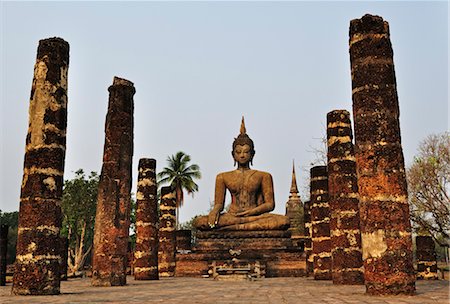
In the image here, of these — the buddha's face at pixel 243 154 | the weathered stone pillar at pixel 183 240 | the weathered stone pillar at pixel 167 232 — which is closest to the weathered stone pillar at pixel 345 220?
the buddha's face at pixel 243 154

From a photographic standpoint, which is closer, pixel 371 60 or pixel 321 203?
pixel 371 60

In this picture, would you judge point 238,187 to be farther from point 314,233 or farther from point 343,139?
point 343,139

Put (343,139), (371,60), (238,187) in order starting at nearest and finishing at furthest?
(371,60), (343,139), (238,187)

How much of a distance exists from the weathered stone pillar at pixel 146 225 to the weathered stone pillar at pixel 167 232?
185 inches

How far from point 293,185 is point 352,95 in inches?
1366

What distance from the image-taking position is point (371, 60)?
30.1 feet

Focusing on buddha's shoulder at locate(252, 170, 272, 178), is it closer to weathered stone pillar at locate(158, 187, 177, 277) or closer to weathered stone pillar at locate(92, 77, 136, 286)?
weathered stone pillar at locate(158, 187, 177, 277)

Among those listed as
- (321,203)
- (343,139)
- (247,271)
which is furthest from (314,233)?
(343,139)

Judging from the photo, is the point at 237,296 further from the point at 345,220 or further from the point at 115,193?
the point at 115,193

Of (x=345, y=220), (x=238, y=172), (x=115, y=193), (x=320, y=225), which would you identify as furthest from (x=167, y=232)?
(x=345, y=220)

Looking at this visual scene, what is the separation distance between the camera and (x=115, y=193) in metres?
12.6

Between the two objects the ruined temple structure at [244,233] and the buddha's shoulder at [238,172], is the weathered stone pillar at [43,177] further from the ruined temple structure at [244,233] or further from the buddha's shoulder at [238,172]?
the buddha's shoulder at [238,172]

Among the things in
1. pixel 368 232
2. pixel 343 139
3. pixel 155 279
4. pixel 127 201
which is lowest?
pixel 155 279

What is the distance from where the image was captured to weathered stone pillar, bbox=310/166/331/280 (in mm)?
15030
